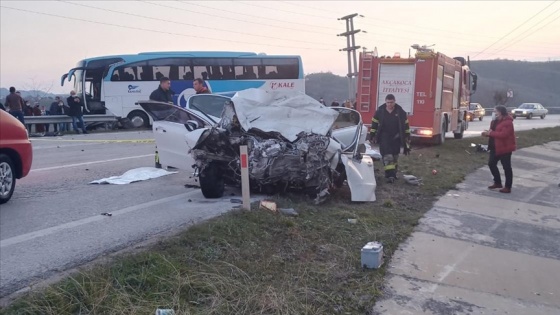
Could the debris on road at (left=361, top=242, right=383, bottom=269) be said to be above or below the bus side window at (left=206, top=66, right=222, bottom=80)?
below

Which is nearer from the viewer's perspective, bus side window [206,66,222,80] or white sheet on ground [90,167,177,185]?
white sheet on ground [90,167,177,185]

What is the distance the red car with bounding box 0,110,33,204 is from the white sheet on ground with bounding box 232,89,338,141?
3.14 m

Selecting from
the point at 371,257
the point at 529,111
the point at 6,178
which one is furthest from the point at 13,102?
the point at 529,111

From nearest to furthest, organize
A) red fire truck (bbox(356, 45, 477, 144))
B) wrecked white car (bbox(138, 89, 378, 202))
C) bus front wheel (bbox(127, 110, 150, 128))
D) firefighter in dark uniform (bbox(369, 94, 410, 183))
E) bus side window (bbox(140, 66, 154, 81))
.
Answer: wrecked white car (bbox(138, 89, 378, 202))
firefighter in dark uniform (bbox(369, 94, 410, 183))
red fire truck (bbox(356, 45, 477, 144))
bus front wheel (bbox(127, 110, 150, 128))
bus side window (bbox(140, 66, 154, 81))

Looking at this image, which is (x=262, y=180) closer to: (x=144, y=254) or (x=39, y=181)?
(x=144, y=254)

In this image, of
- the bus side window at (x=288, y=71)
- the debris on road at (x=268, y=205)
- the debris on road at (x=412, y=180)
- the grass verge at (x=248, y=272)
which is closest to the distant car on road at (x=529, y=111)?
the bus side window at (x=288, y=71)

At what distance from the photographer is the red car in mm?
7793

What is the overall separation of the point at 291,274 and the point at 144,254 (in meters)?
1.35

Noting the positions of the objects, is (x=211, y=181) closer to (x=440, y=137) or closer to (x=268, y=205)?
(x=268, y=205)

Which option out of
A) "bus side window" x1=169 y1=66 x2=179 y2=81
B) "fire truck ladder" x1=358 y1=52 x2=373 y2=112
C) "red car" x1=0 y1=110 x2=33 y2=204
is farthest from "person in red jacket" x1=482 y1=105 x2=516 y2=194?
"bus side window" x1=169 y1=66 x2=179 y2=81

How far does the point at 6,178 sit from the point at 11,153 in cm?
37

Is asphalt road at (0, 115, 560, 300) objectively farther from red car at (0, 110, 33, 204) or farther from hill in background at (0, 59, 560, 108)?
hill in background at (0, 59, 560, 108)

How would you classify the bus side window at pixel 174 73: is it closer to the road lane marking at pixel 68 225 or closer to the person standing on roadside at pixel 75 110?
the person standing on roadside at pixel 75 110

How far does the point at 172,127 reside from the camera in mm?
9367
